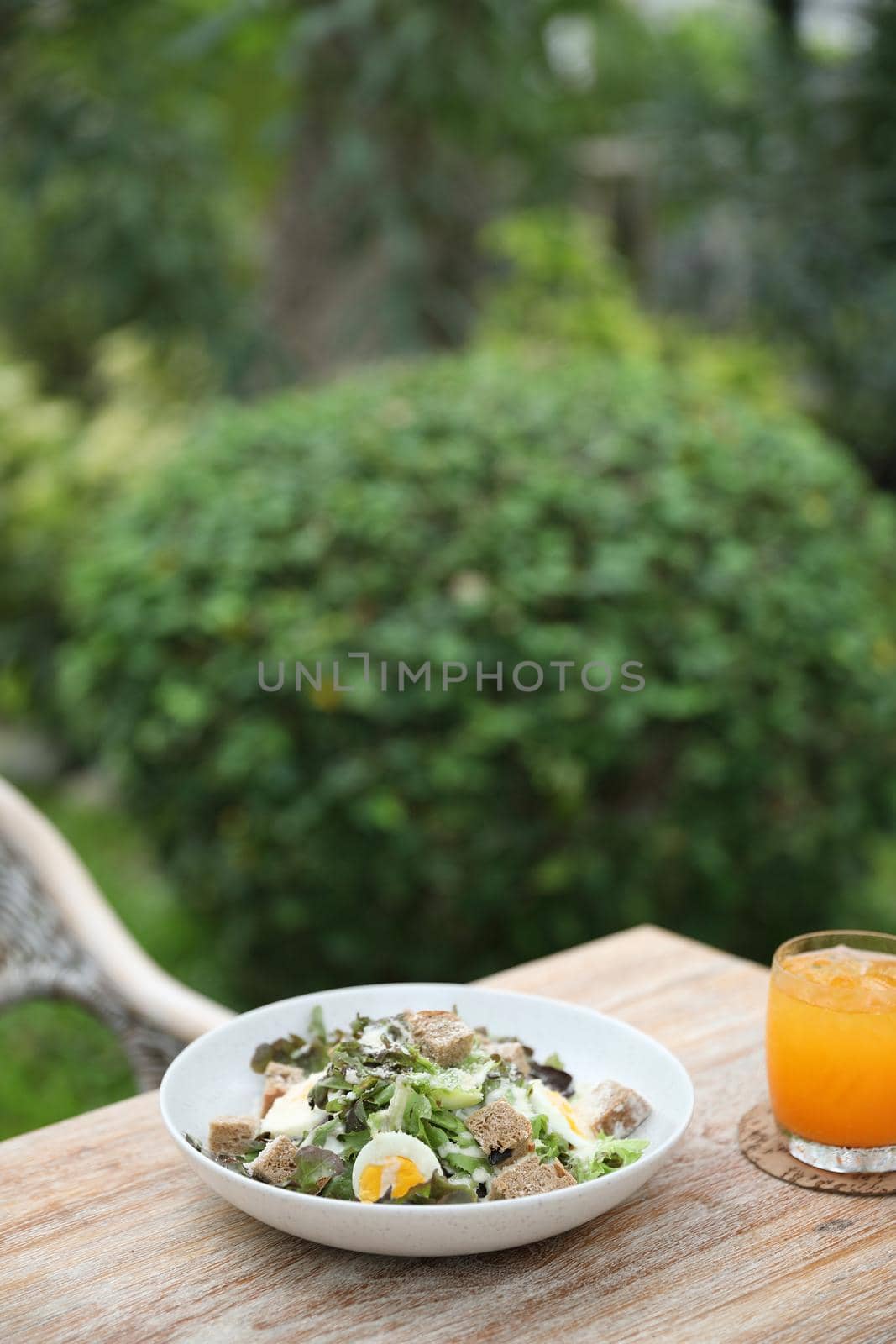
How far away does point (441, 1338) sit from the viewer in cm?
84

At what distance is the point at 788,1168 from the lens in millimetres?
1028

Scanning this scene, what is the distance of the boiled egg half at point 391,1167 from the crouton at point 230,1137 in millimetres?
102

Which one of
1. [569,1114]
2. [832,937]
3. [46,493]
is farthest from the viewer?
[46,493]

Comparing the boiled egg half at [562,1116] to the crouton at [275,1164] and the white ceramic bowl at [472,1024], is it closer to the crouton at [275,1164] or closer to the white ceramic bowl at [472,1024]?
the white ceramic bowl at [472,1024]

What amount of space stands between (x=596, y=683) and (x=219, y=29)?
2420 millimetres

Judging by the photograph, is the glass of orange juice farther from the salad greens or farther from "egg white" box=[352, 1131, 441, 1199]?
"egg white" box=[352, 1131, 441, 1199]

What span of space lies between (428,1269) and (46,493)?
3833 millimetres

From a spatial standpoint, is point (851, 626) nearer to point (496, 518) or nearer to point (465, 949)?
point (496, 518)

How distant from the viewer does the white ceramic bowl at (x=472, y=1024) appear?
33.7 inches

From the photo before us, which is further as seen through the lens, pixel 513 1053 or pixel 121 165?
pixel 121 165

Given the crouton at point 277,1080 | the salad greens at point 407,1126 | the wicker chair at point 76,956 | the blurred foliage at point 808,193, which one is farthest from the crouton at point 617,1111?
the blurred foliage at point 808,193

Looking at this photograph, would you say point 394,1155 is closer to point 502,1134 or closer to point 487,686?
point 502,1134

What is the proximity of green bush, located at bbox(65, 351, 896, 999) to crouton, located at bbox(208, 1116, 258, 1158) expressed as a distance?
143 centimetres

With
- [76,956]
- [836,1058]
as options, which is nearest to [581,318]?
[76,956]
